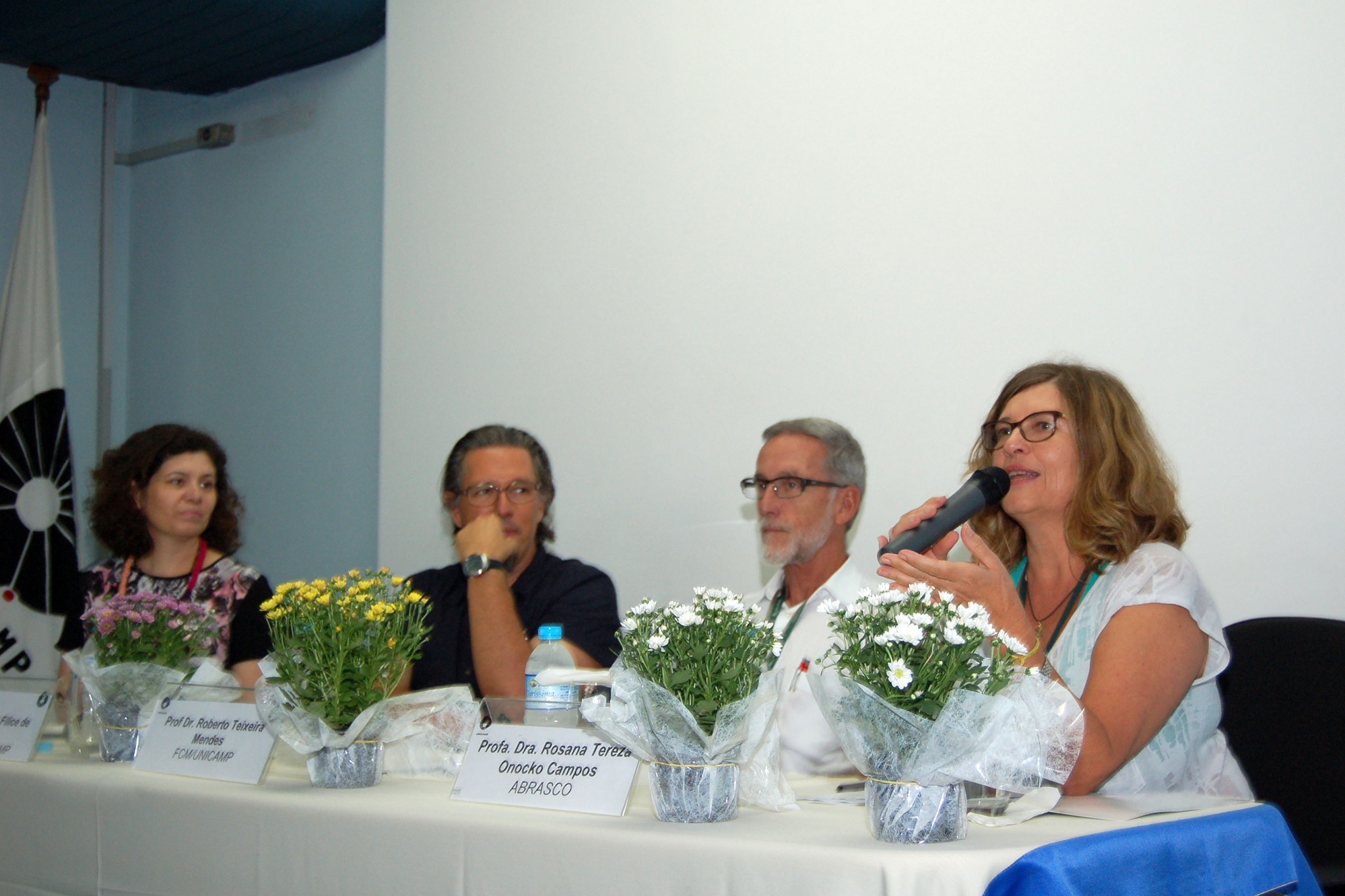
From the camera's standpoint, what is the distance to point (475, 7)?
355cm

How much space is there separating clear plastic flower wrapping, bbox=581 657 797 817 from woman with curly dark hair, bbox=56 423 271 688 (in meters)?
1.78

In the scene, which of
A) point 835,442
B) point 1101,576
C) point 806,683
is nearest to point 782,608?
point 835,442

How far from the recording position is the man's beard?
8.37 ft

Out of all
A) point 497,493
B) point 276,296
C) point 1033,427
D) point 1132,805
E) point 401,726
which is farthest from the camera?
point 276,296

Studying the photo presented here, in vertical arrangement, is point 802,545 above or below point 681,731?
above

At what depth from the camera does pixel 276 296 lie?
14.2 ft

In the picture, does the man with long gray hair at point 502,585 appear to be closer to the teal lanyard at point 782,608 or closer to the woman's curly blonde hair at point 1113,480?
the teal lanyard at point 782,608

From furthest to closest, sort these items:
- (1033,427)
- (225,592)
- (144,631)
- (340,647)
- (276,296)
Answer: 1. (276,296)
2. (225,592)
3. (1033,427)
4. (144,631)
5. (340,647)

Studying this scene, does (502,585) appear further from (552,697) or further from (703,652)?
(703,652)

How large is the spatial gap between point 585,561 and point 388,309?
41.5 inches

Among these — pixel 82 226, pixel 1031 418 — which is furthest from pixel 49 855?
pixel 82 226

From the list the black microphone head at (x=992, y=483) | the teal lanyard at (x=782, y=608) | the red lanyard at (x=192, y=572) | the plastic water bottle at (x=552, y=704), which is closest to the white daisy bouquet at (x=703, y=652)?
the plastic water bottle at (x=552, y=704)

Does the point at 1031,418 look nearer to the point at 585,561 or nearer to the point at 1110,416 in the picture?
the point at 1110,416

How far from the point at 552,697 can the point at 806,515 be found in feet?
3.35
